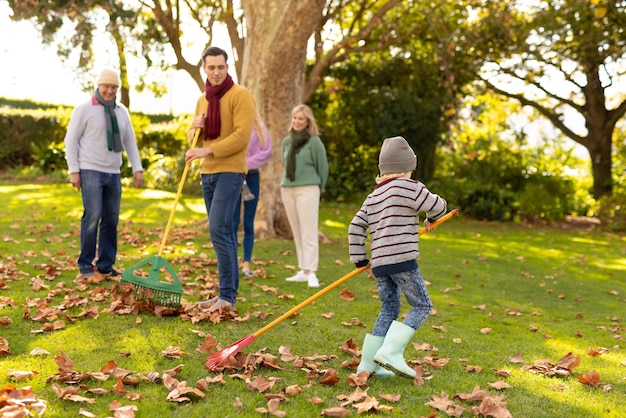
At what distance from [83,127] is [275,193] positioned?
5.14 meters

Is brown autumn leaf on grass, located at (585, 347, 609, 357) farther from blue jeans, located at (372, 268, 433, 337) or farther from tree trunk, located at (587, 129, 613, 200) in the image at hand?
tree trunk, located at (587, 129, 613, 200)

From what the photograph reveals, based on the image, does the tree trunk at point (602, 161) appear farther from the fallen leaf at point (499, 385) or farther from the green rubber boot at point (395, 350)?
the green rubber boot at point (395, 350)

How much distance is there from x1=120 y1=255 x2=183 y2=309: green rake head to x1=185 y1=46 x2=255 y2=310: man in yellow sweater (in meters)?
0.46

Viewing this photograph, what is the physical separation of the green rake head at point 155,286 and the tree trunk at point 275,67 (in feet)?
19.1

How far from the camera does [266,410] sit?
3896 mm

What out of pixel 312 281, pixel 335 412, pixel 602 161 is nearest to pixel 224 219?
pixel 312 281

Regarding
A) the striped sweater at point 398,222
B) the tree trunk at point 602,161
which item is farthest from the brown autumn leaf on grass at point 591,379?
the tree trunk at point 602,161

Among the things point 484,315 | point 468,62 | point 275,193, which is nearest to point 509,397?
point 484,315

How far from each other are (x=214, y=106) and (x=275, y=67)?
5.34 metres

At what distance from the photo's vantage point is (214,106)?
243 inches

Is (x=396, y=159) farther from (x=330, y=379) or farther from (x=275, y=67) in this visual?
(x=275, y=67)

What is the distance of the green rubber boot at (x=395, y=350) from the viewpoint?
4.44m

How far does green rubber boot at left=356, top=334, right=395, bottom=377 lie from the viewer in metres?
4.64

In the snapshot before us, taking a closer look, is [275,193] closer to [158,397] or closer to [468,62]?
[158,397]
